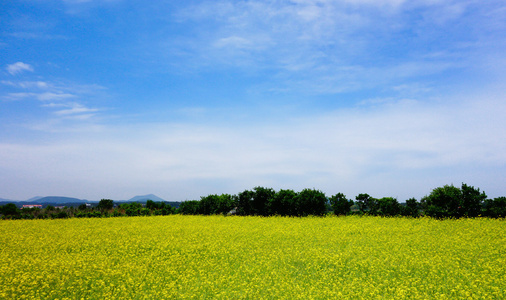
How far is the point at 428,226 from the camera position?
18.3m

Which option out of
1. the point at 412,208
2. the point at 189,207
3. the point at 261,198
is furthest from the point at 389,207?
the point at 189,207

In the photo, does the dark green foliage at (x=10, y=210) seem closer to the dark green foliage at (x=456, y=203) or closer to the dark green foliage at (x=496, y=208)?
the dark green foliage at (x=456, y=203)

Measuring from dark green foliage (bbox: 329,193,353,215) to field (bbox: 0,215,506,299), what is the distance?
8635mm

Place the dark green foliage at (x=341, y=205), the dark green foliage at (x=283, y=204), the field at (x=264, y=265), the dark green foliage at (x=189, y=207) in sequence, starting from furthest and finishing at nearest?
the dark green foliage at (x=189, y=207) < the dark green foliage at (x=283, y=204) < the dark green foliage at (x=341, y=205) < the field at (x=264, y=265)

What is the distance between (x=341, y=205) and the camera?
2577cm

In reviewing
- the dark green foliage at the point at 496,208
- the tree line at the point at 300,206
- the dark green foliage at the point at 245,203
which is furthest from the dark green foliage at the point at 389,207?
the dark green foliage at the point at 245,203

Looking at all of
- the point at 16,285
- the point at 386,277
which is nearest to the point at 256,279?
the point at 386,277

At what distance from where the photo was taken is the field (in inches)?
326

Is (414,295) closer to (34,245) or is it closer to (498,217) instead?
(34,245)

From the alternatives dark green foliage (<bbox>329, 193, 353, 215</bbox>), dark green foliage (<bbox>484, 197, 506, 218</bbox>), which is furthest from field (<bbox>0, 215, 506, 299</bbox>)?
dark green foliage (<bbox>329, 193, 353, 215</bbox>)

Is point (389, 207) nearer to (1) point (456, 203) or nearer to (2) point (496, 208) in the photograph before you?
(1) point (456, 203)

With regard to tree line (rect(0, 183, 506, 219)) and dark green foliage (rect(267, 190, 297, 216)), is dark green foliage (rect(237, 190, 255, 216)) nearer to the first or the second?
tree line (rect(0, 183, 506, 219))

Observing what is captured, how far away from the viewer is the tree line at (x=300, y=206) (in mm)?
21625

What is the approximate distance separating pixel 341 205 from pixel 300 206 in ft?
10.8
